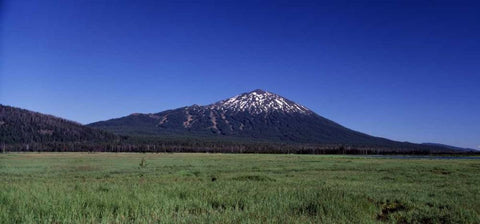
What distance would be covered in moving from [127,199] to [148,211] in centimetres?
181

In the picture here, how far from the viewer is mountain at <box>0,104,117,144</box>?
14738cm

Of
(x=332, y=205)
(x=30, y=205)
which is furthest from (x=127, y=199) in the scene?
(x=332, y=205)

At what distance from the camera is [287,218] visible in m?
9.73

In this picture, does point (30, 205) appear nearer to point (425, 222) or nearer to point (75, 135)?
point (425, 222)

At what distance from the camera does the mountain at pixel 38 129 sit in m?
147

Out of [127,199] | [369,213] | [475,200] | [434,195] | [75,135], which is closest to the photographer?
[369,213]

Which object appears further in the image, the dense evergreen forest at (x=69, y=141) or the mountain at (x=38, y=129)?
the mountain at (x=38, y=129)

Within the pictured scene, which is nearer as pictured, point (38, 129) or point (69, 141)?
point (69, 141)

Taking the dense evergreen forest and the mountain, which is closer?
the dense evergreen forest

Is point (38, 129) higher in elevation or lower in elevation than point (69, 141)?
higher

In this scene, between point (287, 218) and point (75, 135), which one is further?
point (75, 135)

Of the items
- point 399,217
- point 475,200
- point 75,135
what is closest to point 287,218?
point 399,217

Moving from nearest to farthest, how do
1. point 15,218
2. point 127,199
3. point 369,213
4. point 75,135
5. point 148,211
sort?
point 15,218 → point 148,211 → point 369,213 → point 127,199 → point 75,135

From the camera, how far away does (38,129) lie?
161625 mm
